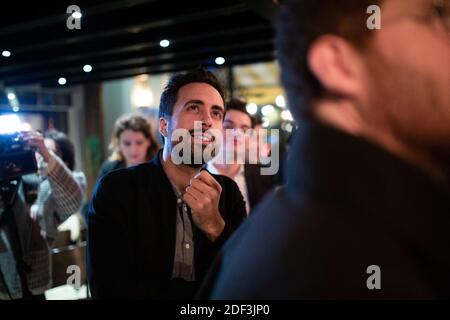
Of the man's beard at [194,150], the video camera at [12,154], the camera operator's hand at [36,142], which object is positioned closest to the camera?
the man's beard at [194,150]

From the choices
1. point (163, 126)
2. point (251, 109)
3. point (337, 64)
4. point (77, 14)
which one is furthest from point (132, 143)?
point (337, 64)

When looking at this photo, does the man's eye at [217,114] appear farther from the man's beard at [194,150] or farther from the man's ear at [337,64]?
the man's ear at [337,64]

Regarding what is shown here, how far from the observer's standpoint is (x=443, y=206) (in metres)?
0.46

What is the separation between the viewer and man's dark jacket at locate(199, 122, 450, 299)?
46 cm

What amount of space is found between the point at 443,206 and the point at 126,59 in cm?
406

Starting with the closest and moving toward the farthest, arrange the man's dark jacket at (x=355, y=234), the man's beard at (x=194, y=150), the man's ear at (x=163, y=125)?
the man's dark jacket at (x=355, y=234) < the man's beard at (x=194, y=150) < the man's ear at (x=163, y=125)

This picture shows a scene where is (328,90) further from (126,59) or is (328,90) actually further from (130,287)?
(126,59)

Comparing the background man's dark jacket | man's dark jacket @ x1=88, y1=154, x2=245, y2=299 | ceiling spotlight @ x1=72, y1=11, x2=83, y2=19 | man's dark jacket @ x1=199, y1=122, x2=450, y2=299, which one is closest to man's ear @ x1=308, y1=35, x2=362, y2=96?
man's dark jacket @ x1=199, y1=122, x2=450, y2=299

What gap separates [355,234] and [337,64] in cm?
22

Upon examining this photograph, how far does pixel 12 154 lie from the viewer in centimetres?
173

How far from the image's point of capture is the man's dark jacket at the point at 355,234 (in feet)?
1.49

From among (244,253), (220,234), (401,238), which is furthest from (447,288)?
(220,234)

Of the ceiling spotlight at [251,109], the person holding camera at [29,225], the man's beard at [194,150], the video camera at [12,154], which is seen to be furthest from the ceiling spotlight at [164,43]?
the man's beard at [194,150]

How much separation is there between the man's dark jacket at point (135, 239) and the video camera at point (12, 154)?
2.26ft
